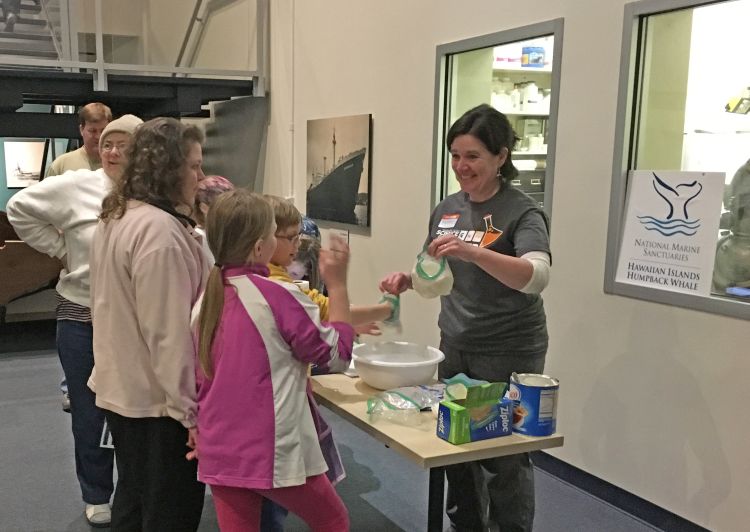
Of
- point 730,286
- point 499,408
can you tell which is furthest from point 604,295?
point 499,408

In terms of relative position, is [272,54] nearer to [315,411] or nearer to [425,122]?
[425,122]

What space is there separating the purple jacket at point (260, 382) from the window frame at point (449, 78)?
1.70 m

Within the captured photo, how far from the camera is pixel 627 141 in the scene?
9.30 ft

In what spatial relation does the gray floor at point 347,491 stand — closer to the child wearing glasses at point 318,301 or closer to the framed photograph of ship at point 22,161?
the child wearing glasses at point 318,301

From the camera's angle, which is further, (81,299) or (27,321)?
(27,321)

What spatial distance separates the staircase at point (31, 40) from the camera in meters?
5.87

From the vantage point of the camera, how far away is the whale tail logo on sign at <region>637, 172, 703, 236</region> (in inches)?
104

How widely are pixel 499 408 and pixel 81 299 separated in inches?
59.3

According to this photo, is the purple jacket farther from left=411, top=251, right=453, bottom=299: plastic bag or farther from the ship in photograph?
the ship in photograph

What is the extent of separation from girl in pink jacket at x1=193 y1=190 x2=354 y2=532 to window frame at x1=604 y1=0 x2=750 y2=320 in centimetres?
155

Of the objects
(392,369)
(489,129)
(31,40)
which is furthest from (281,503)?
(31,40)

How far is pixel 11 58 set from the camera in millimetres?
4875

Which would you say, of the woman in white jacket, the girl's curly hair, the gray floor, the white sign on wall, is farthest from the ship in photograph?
the girl's curly hair

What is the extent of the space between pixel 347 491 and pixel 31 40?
489 cm
